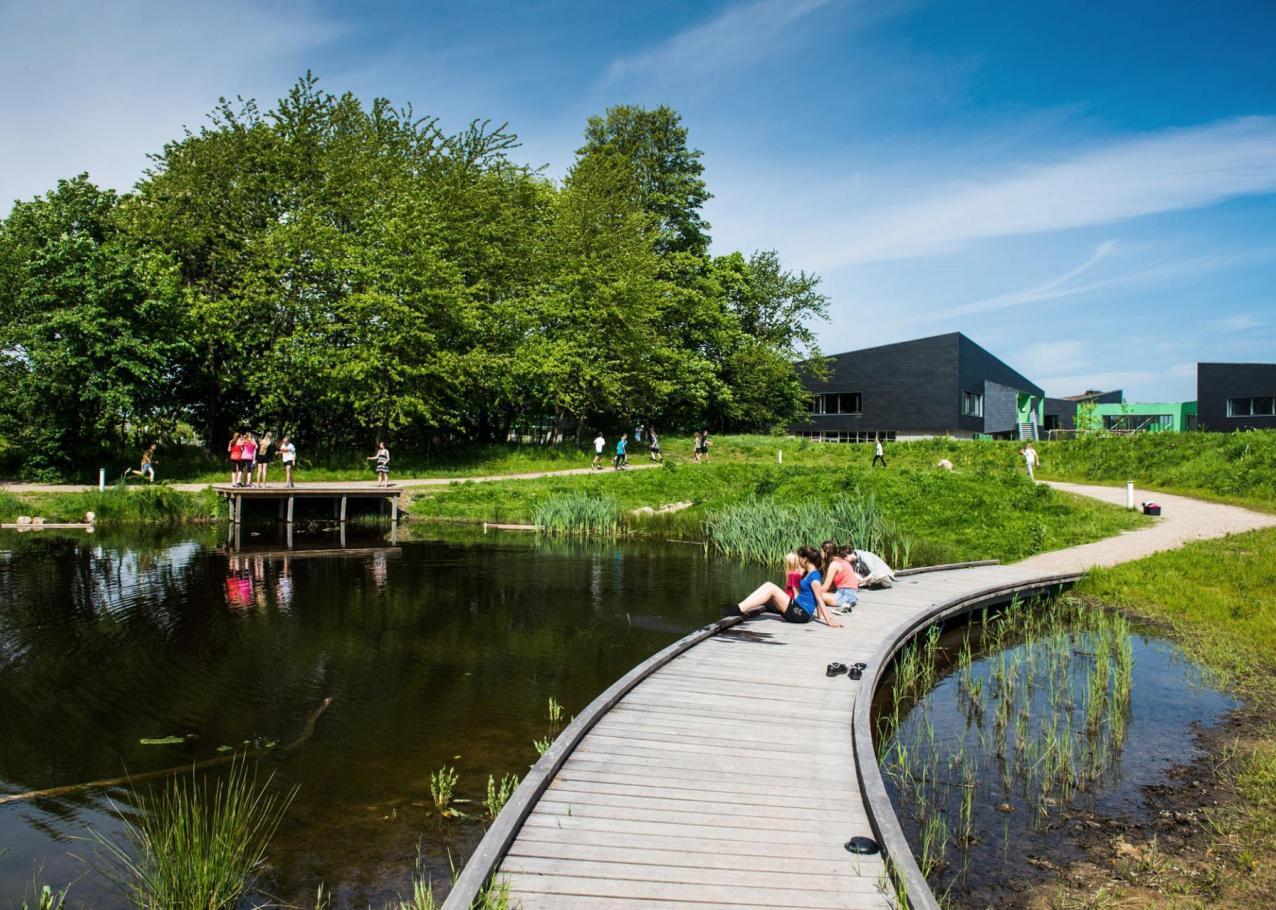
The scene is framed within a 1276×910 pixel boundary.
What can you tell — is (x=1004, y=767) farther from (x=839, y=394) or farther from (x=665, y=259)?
(x=839, y=394)

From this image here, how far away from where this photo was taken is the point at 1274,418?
5159cm

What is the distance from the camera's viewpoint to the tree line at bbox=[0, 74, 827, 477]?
28.2m

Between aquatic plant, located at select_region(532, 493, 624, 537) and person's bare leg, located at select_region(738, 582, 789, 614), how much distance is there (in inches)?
511

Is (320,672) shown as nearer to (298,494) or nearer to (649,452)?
(298,494)

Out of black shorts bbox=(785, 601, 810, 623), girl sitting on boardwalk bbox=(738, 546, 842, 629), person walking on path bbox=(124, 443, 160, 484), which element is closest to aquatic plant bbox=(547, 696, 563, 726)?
girl sitting on boardwalk bbox=(738, 546, 842, 629)

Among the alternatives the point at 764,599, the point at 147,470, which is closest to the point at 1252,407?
the point at 764,599

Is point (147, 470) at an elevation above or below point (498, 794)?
above

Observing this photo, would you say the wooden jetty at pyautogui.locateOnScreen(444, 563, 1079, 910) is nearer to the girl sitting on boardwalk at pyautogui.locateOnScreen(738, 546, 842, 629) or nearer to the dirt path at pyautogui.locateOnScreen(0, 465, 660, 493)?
the girl sitting on boardwalk at pyautogui.locateOnScreen(738, 546, 842, 629)

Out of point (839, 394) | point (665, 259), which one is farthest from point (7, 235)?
point (839, 394)

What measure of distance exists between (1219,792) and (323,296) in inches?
1253

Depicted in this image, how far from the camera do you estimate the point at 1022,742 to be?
8070 mm

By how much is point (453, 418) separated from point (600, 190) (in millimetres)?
15157

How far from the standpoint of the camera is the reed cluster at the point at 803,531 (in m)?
18.9

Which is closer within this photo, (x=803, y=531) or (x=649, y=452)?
(x=803, y=531)
